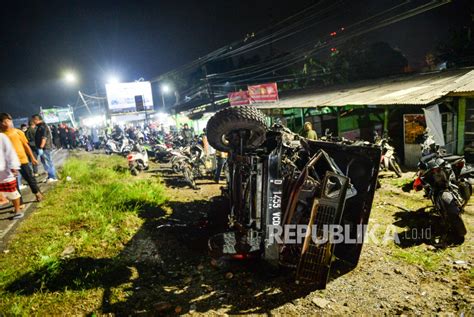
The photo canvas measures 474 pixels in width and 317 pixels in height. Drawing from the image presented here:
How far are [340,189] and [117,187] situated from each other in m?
6.49

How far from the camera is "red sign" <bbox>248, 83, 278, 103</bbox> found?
18.9 metres

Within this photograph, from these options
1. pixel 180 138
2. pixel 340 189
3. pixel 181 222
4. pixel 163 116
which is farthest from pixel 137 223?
pixel 163 116

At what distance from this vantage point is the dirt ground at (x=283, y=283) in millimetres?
3430

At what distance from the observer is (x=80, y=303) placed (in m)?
3.58

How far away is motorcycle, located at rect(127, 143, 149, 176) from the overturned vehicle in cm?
792

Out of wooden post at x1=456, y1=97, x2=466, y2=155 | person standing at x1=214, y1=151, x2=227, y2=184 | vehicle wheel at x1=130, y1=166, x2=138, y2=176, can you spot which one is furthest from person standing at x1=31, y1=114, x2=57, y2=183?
wooden post at x1=456, y1=97, x2=466, y2=155

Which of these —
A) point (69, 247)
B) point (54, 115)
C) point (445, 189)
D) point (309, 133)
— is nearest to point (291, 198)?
point (445, 189)

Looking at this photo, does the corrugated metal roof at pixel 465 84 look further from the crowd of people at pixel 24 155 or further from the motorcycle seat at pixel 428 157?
the motorcycle seat at pixel 428 157

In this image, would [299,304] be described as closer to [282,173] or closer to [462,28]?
[282,173]

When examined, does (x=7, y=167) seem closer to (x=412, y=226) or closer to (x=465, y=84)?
(x=412, y=226)

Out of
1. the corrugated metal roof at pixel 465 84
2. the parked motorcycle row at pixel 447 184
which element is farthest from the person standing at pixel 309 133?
the corrugated metal roof at pixel 465 84

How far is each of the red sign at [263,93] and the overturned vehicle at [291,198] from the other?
49.0ft

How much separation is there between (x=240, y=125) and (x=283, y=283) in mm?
2428

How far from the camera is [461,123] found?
34.7 ft
